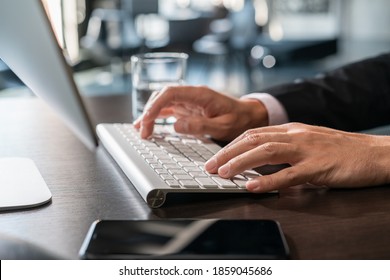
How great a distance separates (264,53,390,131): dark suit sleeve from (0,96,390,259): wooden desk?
365 millimetres

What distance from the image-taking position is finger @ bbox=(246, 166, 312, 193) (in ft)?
2.26

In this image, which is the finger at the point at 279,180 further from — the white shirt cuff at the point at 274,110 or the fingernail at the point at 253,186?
the white shirt cuff at the point at 274,110

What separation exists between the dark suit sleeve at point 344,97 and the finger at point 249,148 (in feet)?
1.06

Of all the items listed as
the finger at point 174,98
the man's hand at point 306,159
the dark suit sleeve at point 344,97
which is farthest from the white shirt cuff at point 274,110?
the man's hand at point 306,159

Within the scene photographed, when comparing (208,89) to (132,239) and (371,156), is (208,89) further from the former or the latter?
(132,239)

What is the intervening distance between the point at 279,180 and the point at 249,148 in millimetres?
64

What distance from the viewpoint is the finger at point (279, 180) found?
0.69 metres

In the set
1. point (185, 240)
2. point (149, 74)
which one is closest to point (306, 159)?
point (185, 240)

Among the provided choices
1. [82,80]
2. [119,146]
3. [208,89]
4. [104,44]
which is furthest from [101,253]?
[82,80]

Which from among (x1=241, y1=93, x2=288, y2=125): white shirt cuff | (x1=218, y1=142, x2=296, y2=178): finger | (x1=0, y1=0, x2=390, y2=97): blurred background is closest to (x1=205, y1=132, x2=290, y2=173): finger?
(x1=218, y1=142, x2=296, y2=178): finger

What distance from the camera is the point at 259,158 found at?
72cm

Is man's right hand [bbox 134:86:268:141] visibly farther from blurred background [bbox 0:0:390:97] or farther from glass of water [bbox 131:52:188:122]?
blurred background [bbox 0:0:390:97]

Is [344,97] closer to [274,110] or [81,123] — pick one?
[274,110]

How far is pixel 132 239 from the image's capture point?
0.53 meters
